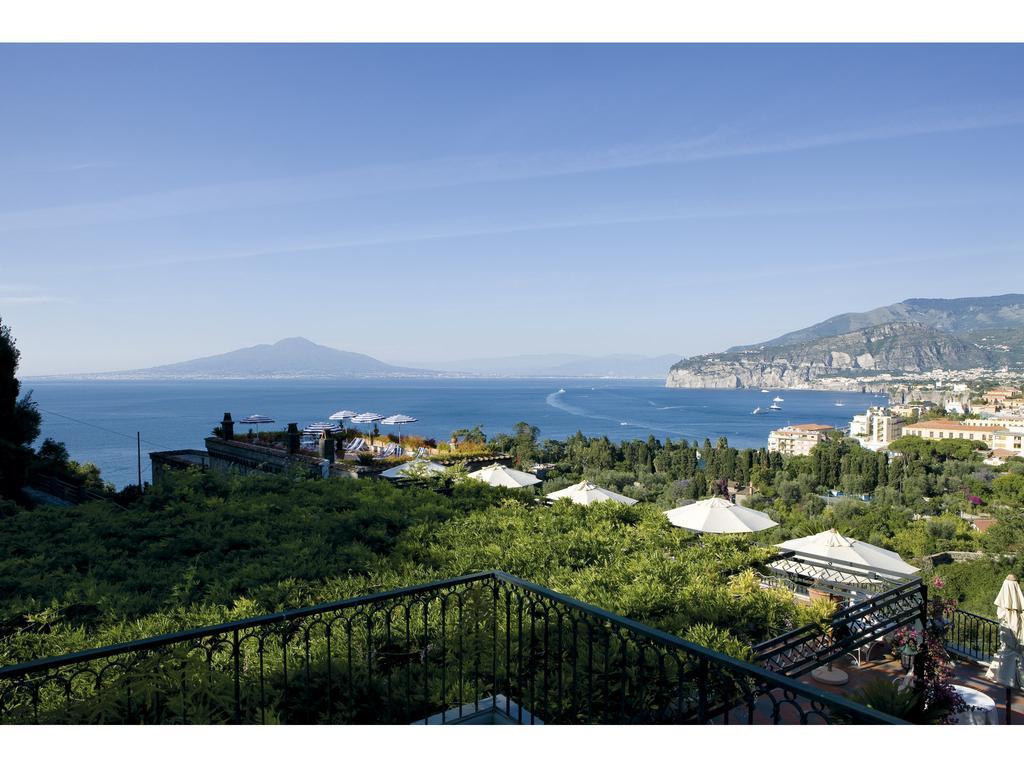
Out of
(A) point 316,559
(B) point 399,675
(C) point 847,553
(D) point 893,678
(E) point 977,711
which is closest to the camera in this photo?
(B) point 399,675

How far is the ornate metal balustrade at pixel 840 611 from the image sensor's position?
584 cm

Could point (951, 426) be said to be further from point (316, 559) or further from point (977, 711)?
point (316, 559)

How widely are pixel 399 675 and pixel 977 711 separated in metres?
6.31

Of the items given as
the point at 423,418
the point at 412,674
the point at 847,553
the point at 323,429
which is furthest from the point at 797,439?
the point at 412,674

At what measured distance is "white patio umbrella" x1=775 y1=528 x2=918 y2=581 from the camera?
984cm

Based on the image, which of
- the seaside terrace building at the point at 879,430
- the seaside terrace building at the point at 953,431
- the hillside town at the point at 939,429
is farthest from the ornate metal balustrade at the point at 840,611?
the seaside terrace building at the point at 879,430

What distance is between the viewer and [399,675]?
4336 millimetres

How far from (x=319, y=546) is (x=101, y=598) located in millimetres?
2119

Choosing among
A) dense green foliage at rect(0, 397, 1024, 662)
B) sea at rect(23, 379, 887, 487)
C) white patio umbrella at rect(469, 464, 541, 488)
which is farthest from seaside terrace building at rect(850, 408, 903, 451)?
dense green foliage at rect(0, 397, 1024, 662)

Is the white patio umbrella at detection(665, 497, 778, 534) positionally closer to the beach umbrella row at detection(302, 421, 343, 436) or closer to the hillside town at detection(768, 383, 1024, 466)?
the beach umbrella row at detection(302, 421, 343, 436)

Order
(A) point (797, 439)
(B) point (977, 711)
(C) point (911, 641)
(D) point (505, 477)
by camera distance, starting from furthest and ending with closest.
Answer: (A) point (797, 439)
(D) point (505, 477)
(B) point (977, 711)
(C) point (911, 641)

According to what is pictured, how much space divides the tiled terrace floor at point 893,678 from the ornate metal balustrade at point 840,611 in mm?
355

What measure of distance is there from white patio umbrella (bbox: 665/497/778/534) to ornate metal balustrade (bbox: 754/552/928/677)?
134 centimetres
